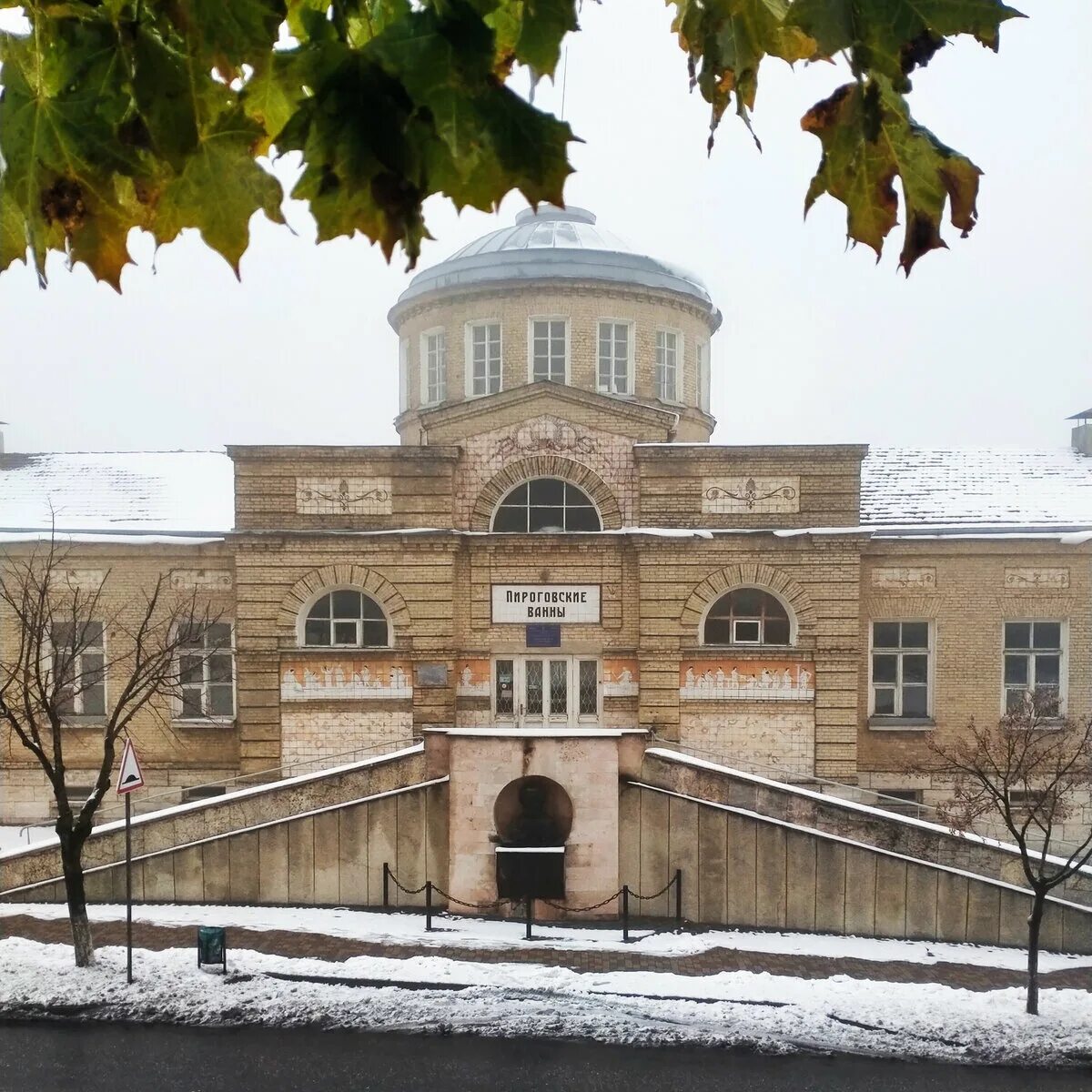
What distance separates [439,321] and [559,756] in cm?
1398

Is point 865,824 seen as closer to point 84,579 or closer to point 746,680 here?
point 746,680

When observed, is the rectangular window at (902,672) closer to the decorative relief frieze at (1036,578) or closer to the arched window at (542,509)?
the decorative relief frieze at (1036,578)

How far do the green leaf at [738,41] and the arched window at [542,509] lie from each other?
1813 centimetres

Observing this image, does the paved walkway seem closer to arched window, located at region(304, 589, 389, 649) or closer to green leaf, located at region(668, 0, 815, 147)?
arched window, located at region(304, 589, 389, 649)

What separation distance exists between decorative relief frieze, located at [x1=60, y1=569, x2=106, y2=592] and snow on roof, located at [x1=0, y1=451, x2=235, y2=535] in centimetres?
98

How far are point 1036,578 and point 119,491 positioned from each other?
21500 millimetres

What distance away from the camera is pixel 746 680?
67.4 feet

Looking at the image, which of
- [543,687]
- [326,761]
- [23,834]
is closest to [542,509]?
[543,687]

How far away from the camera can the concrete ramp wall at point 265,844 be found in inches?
658

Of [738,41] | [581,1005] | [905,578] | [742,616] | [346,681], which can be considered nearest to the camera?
[738,41]

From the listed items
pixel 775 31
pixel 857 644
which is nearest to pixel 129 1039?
pixel 775 31

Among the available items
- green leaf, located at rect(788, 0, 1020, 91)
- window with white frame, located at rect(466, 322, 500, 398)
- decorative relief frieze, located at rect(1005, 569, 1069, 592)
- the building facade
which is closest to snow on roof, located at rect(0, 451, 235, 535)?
the building facade

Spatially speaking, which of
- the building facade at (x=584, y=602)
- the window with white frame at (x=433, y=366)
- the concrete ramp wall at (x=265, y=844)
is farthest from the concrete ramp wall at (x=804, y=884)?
the window with white frame at (x=433, y=366)

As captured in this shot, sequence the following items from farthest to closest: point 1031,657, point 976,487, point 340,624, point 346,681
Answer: point 976,487 < point 1031,657 < point 340,624 < point 346,681
